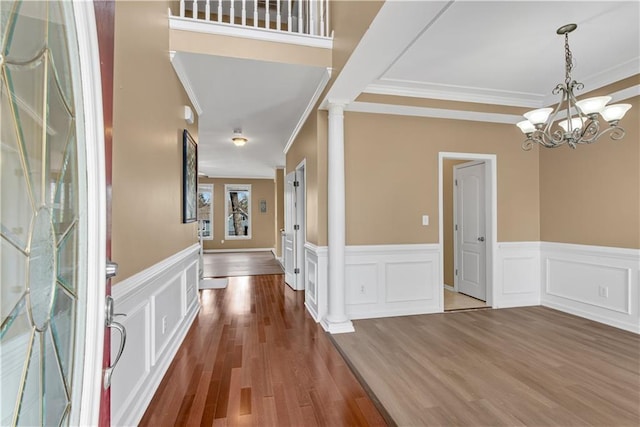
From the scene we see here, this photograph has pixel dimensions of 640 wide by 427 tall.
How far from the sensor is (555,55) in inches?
107

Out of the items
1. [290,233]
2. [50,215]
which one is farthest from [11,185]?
[290,233]

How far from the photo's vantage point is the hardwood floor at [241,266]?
6203 mm

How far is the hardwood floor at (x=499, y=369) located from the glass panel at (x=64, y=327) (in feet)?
5.58

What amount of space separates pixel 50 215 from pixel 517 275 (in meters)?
4.64

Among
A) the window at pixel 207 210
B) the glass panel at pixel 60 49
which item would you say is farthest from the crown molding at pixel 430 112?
the window at pixel 207 210

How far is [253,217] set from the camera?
33.6ft

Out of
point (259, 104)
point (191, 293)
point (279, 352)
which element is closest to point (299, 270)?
point (191, 293)

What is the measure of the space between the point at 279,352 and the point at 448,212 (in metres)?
3.70

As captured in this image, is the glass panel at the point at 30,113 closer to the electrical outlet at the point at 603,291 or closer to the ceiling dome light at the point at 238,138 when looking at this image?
the ceiling dome light at the point at 238,138

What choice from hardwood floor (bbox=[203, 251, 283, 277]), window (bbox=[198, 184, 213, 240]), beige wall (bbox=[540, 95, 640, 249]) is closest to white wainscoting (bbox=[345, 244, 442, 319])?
beige wall (bbox=[540, 95, 640, 249])

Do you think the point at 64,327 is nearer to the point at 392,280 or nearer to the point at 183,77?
the point at 183,77

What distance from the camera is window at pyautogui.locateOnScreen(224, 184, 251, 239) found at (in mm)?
10047

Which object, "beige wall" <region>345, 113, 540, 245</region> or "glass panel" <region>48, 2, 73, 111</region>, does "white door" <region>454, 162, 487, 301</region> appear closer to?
"beige wall" <region>345, 113, 540, 245</region>

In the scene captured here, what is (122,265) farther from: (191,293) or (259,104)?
(259,104)
